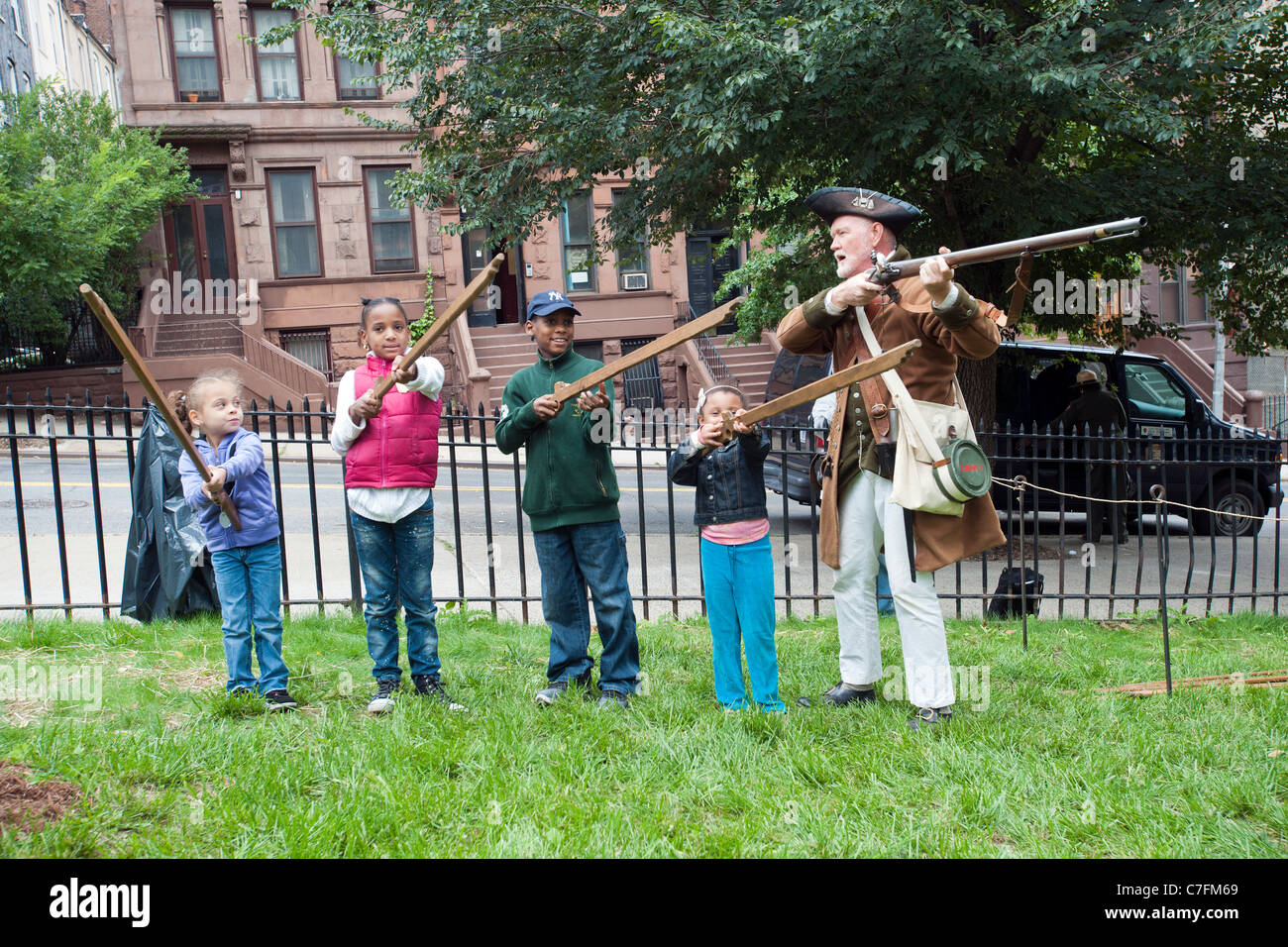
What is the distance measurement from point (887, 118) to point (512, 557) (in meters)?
5.19

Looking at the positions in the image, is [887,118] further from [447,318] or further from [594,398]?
[447,318]

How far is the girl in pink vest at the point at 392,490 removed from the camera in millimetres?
4406

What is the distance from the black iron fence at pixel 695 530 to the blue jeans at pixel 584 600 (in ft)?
4.36

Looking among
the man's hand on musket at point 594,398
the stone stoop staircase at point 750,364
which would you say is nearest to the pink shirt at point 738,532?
the man's hand on musket at point 594,398

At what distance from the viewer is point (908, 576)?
400cm

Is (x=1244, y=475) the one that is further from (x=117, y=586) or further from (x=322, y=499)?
(x=117, y=586)

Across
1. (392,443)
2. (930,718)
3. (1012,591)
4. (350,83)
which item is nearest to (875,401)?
(930,718)

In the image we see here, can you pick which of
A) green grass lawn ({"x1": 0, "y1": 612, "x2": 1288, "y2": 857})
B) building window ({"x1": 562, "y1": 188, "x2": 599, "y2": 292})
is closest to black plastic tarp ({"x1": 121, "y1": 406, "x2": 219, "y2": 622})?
green grass lawn ({"x1": 0, "y1": 612, "x2": 1288, "y2": 857})

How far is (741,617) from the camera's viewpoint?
14.1ft

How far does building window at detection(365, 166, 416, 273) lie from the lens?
23828mm

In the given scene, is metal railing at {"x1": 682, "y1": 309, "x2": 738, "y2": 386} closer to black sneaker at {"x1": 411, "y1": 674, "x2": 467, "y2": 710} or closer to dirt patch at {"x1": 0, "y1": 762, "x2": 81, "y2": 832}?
black sneaker at {"x1": 411, "y1": 674, "x2": 467, "y2": 710}

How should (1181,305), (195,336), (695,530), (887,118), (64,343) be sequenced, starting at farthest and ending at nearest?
1. (1181,305)
2. (195,336)
3. (64,343)
4. (695,530)
5. (887,118)
